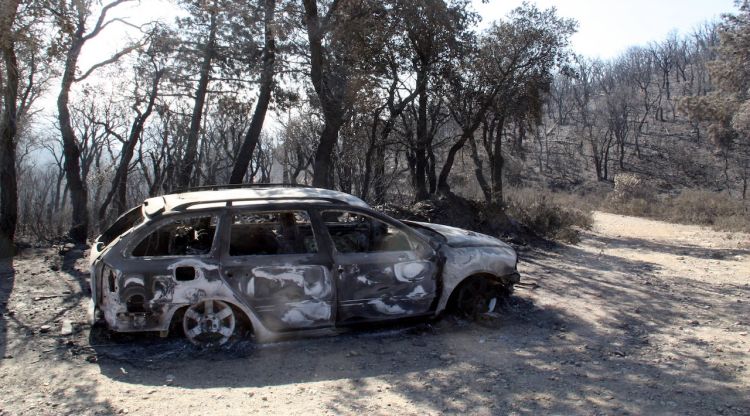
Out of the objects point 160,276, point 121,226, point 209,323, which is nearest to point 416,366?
point 209,323

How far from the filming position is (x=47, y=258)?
956cm

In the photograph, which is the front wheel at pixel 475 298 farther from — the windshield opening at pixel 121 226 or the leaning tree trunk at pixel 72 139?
the leaning tree trunk at pixel 72 139

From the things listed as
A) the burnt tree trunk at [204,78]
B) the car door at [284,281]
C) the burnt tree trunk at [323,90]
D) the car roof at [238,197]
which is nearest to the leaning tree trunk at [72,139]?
the burnt tree trunk at [204,78]

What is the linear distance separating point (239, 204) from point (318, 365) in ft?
5.63

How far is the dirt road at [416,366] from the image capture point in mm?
4363

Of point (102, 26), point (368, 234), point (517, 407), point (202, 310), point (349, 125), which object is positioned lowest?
point (517, 407)

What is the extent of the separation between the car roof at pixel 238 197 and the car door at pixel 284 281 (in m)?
0.19

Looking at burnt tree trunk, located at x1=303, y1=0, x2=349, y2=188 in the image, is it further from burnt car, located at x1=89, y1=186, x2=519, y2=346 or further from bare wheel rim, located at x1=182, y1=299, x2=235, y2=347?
bare wheel rim, located at x1=182, y1=299, x2=235, y2=347

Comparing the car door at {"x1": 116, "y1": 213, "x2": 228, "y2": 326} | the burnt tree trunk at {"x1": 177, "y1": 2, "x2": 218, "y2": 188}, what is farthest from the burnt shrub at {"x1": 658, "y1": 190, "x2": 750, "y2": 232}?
the car door at {"x1": 116, "y1": 213, "x2": 228, "y2": 326}

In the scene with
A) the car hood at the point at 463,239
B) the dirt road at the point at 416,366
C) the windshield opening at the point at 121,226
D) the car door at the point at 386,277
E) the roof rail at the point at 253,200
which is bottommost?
the dirt road at the point at 416,366

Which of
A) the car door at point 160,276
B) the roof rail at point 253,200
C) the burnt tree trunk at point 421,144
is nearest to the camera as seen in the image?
the car door at point 160,276

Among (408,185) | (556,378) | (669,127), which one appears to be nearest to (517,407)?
(556,378)

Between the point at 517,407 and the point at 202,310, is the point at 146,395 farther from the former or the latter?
the point at 517,407

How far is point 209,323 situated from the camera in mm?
5359
